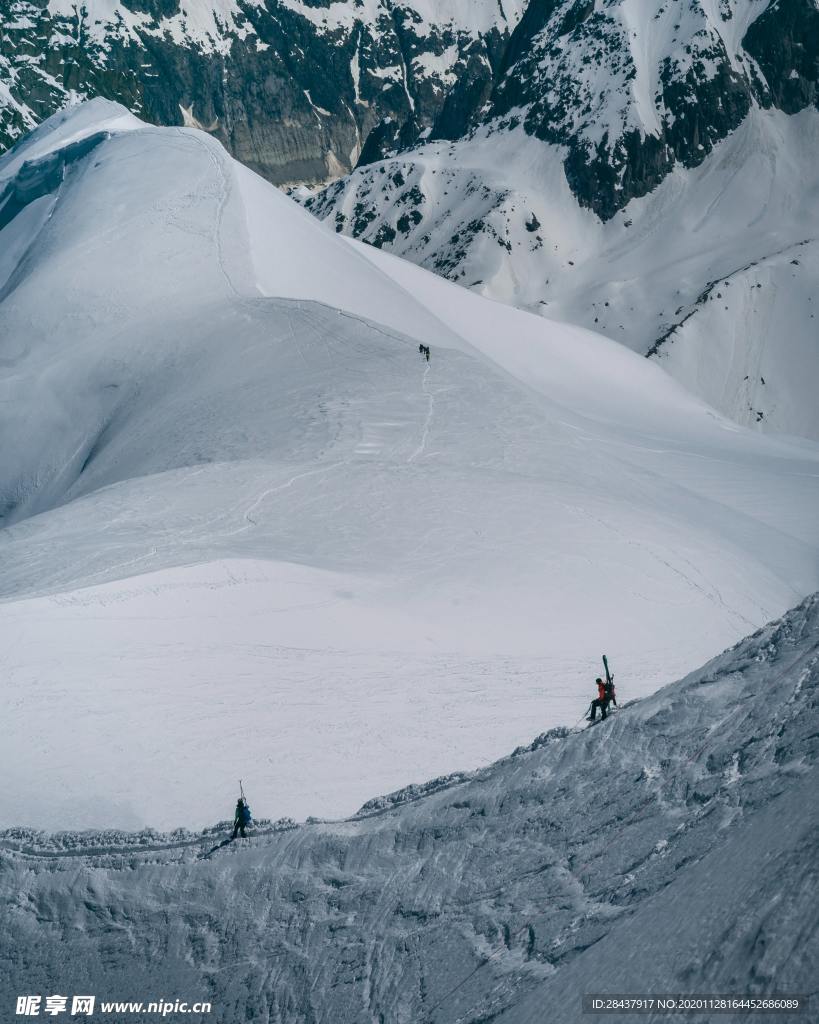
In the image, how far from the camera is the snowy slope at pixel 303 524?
762 inches

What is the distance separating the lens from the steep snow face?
94.1m

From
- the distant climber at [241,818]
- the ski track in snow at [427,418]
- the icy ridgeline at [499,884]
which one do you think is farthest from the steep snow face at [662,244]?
the distant climber at [241,818]

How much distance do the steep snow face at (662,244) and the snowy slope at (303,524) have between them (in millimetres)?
35939

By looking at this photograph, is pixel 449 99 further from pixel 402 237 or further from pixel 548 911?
pixel 548 911

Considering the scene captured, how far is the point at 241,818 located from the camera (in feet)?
51.6

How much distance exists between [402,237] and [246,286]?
75.9 metres

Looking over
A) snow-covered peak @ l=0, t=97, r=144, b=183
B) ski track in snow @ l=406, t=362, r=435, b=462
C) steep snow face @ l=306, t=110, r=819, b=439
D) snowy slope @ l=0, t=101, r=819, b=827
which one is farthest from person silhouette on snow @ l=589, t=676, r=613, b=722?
steep snow face @ l=306, t=110, r=819, b=439

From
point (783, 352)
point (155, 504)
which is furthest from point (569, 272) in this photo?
point (155, 504)

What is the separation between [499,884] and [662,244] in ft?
358

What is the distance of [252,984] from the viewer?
13.9 meters

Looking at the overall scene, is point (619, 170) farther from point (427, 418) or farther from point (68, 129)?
point (427, 418)

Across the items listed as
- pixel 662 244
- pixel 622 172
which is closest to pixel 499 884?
pixel 662 244

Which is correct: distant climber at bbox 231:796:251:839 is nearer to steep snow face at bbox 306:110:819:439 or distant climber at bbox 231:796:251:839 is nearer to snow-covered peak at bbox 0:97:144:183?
snow-covered peak at bbox 0:97:144:183

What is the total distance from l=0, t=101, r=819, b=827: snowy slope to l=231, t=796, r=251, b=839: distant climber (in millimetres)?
1235
